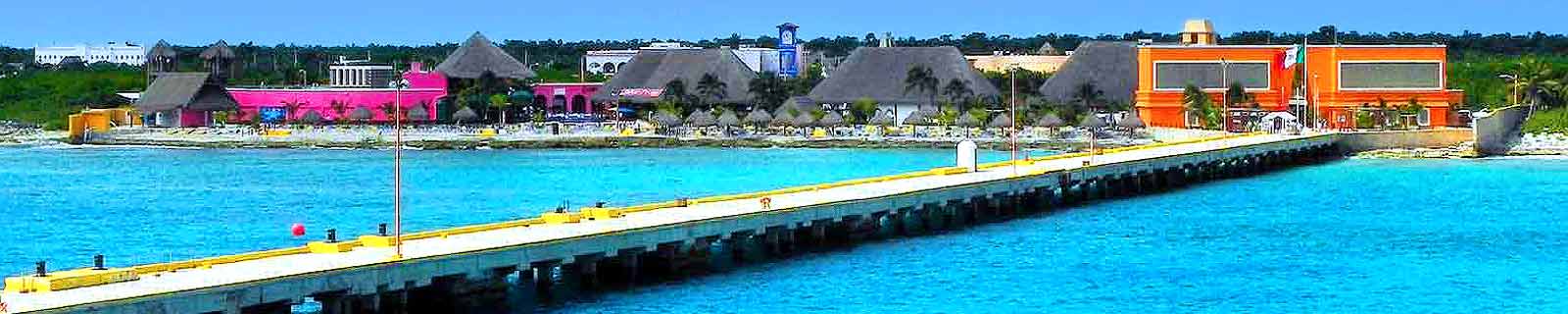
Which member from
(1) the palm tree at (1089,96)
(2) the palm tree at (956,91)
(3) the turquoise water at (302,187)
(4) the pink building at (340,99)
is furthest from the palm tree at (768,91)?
(3) the turquoise water at (302,187)

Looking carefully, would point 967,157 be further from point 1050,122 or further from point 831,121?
point 831,121

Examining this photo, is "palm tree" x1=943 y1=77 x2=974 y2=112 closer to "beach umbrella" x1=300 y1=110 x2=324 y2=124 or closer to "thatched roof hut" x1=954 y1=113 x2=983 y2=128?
"thatched roof hut" x1=954 y1=113 x2=983 y2=128

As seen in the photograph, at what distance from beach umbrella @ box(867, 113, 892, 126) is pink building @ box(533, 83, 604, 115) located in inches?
794

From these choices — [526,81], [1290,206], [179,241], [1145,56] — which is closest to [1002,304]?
[179,241]

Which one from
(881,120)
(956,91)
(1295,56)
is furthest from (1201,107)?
(956,91)

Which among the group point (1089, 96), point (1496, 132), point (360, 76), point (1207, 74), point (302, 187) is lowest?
point (302, 187)

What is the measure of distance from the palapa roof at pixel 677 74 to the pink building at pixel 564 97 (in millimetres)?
1210

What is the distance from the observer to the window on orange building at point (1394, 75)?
330 ft

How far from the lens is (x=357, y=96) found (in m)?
117

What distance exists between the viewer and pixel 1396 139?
89625 millimetres

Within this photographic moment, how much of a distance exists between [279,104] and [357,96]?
378 cm

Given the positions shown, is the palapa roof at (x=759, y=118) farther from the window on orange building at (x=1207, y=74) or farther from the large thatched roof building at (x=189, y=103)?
the large thatched roof building at (x=189, y=103)

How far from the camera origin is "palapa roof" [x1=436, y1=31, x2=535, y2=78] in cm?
12019

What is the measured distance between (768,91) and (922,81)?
6963 mm
